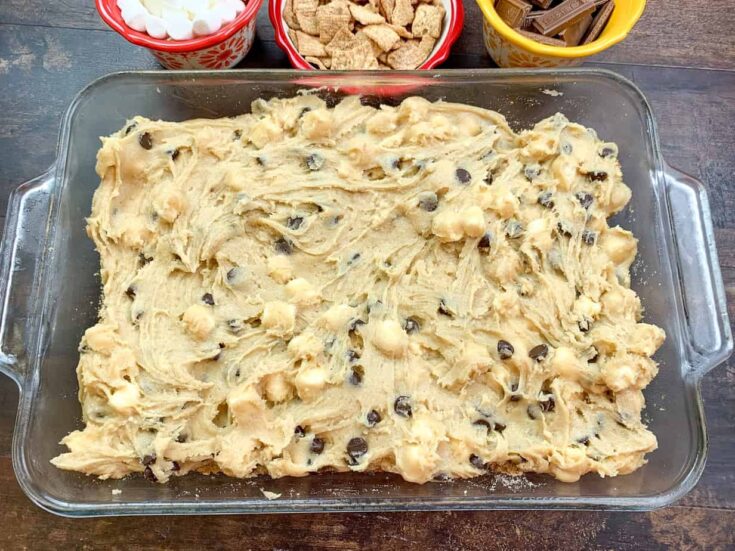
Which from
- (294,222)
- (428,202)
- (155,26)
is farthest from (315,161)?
(155,26)

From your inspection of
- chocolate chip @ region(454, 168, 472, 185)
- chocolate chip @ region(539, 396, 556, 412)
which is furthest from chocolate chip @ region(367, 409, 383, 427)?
chocolate chip @ region(454, 168, 472, 185)

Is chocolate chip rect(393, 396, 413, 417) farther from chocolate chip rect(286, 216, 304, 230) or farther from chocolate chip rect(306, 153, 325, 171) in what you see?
chocolate chip rect(306, 153, 325, 171)

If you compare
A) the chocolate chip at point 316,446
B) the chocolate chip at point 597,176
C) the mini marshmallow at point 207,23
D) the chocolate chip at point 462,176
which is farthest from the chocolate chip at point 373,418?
the mini marshmallow at point 207,23

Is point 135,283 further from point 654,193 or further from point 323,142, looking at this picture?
point 654,193

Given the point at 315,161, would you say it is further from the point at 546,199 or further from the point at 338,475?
the point at 338,475

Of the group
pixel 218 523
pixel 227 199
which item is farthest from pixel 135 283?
pixel 218 523

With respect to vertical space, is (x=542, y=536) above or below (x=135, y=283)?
below
